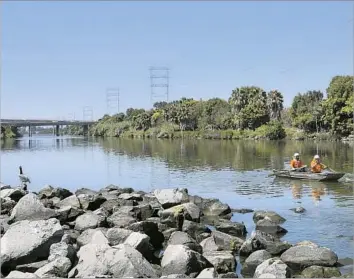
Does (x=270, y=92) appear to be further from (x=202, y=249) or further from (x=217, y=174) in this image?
(x=202, y=249)

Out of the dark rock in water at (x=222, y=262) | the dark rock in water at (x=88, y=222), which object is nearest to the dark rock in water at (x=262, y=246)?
the dark rock in water at (x=222, y=262)

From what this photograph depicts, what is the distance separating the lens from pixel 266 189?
28.6m

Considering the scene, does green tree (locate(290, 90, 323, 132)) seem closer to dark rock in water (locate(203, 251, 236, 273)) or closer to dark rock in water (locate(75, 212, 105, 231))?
dark rock in water (locate(75, 212, 105, 231))

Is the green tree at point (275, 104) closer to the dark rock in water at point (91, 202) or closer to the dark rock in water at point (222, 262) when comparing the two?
the dark rock in water at point (91, 202)

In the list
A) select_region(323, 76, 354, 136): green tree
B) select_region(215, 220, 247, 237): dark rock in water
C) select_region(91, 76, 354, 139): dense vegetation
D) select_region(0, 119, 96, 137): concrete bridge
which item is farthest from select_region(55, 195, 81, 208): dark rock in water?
select_region(0, 119, 96, 137): concrete bridge

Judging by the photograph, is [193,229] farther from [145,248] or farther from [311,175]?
[311,175]

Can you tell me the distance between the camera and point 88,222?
16.8m

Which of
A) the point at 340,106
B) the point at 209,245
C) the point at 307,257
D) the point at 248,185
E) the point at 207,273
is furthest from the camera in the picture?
the point at 340,106

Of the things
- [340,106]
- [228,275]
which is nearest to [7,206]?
[228,275]

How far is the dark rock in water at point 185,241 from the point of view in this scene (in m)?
13.8

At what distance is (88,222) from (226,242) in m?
4.97

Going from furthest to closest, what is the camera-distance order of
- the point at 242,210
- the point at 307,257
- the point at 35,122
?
the point at 35,122, the point at 242,210, the point at 307,257

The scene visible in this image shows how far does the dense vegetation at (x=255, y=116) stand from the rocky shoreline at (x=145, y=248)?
62.9 m

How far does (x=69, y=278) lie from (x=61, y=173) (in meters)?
31.5
